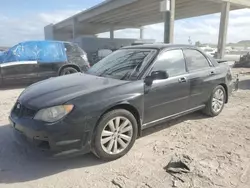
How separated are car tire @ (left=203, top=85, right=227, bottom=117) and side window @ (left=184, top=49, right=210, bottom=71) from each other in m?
0.61

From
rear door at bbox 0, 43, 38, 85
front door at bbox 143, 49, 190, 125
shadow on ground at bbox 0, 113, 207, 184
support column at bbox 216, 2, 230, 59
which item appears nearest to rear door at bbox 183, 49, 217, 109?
front door at bbox 143, 49, 190, 125

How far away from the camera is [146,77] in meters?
3.83

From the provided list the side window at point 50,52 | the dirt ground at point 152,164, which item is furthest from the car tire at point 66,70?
the dirt ground at point 152,164

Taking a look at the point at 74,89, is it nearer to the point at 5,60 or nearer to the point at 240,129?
the point at 240,129

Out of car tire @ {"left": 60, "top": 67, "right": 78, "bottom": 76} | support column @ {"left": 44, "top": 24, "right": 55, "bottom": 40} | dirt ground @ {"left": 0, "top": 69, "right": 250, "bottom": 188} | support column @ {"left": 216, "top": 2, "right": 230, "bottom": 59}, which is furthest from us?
support column @ {"left": 44, "top": 24, "right": 55, "bottom": 40}

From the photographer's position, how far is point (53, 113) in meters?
3.09

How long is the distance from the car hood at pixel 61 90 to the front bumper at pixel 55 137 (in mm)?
273

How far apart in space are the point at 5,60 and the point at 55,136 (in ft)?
22.5

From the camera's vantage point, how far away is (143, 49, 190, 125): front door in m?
3.89

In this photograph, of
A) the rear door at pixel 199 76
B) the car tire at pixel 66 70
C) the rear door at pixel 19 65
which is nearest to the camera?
the rear door at pixel 199 76

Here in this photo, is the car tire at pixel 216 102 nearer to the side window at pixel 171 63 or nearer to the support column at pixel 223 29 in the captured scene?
the side window at pixel 171 63

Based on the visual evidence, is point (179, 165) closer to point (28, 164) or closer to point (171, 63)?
point (171, 63)

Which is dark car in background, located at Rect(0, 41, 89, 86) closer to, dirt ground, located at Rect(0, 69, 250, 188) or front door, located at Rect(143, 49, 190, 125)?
dirt ground, located at Rect(0, 69, 250, 188)

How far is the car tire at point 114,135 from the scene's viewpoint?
10.8 ft
